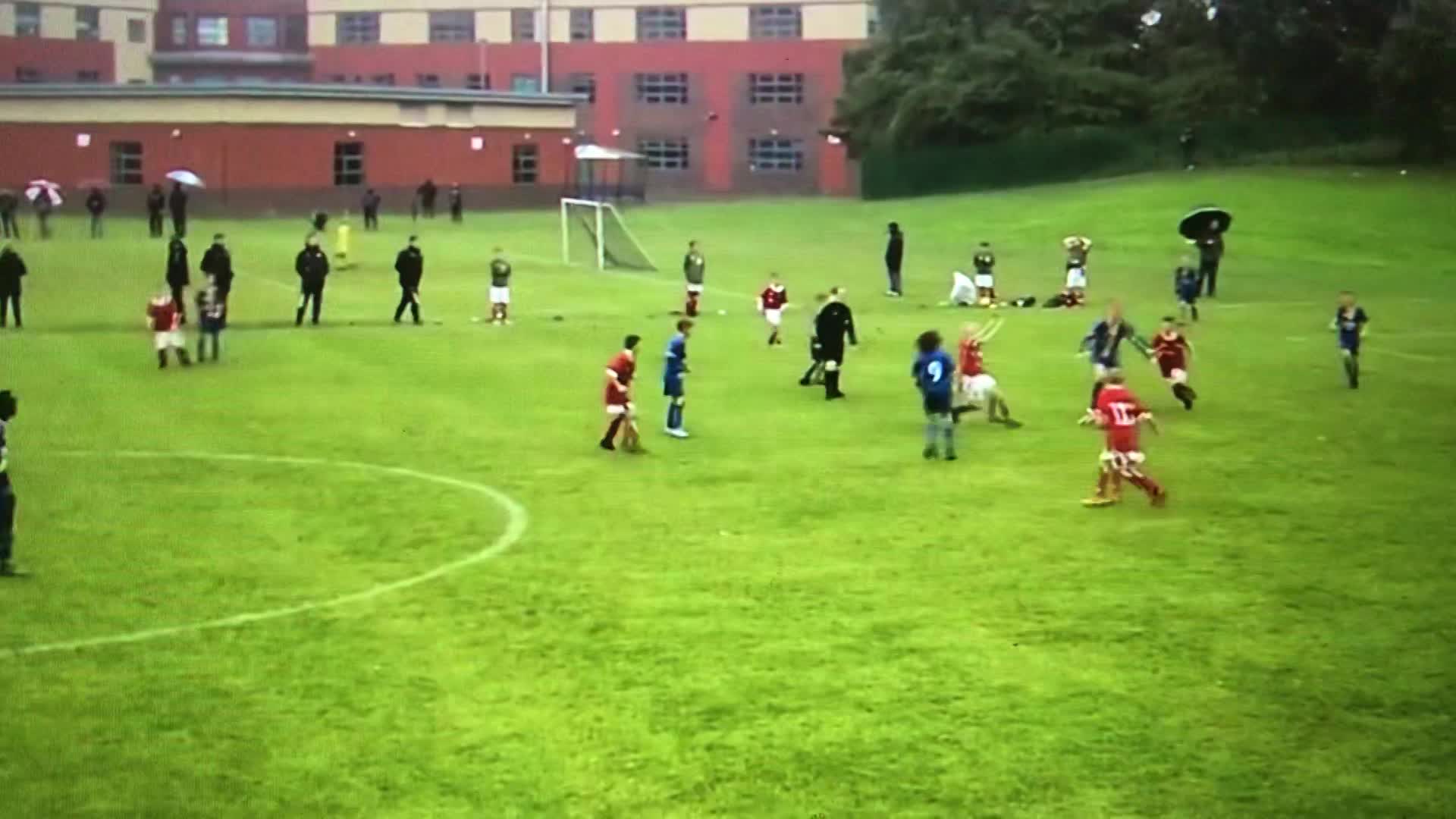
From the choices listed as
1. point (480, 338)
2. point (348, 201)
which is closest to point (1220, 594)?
point (480, 338)

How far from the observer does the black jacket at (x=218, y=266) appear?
4228 cm

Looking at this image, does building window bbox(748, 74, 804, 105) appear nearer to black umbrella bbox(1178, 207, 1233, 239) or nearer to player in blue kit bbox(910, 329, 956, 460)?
black umbrella bbox(1178, 207, 1233, 239)

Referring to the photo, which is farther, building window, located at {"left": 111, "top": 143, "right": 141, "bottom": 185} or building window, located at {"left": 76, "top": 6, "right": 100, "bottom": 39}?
building window, located at {"left": 76, "top": 6, "right": 100, "bottom": 39}

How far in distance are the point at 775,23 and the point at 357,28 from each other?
90.0 ft

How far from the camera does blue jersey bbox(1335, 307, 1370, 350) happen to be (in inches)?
1419

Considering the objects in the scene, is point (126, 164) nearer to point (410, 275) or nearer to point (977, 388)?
point (410, 275)

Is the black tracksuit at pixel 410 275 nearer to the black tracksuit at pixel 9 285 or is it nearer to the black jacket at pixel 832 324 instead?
the black tracksuit at pixel 9 285

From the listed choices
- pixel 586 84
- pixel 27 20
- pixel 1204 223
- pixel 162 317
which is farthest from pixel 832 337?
pixel 586 84

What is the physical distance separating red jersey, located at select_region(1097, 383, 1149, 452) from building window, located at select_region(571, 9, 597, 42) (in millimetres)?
107023

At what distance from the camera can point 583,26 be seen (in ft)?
420

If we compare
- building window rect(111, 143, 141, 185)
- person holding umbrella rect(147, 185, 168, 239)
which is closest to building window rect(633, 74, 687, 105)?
building window rect(111, 143, 141, 185)

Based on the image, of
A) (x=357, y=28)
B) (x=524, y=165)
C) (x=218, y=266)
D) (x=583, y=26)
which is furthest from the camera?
(x=357, y=28)

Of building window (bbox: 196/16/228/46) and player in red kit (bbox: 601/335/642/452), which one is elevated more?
building window (bbox: 196/16/228/46)

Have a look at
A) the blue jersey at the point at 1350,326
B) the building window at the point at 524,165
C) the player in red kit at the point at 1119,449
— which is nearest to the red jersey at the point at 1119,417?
the player in red kit at the point at 1119,449
